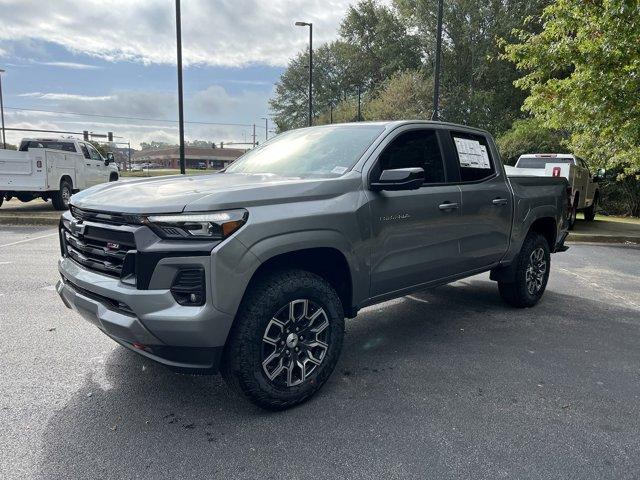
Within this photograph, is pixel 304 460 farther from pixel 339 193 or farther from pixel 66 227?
pixel 66 227

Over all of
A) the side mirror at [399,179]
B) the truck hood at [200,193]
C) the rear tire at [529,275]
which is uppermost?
the side mirror at [399,179]

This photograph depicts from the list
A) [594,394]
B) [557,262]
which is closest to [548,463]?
[594,394]

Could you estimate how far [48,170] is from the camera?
42.1 ft

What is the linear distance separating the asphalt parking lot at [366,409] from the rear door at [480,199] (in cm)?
77

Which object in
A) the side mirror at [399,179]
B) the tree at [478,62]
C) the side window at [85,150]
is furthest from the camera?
the tree at [478,62]

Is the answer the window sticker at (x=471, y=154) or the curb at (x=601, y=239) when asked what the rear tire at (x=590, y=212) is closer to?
the curb at (x=601, y=239)

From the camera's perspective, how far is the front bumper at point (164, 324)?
2.58 m

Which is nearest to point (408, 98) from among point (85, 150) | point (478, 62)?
point (478, 62)

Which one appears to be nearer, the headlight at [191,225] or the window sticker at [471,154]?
the headlight at [191,225]

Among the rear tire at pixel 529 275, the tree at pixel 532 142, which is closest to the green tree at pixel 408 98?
the tree at pixel 532 142

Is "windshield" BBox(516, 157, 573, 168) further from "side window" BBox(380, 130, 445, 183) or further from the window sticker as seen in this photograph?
"side window" BBox(380, 130, 445, 183)

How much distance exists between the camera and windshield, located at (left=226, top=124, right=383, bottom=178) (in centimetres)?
362

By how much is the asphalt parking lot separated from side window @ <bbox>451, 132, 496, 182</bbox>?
1.47 metres

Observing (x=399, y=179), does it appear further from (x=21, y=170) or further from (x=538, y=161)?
(x=21, y=170)
